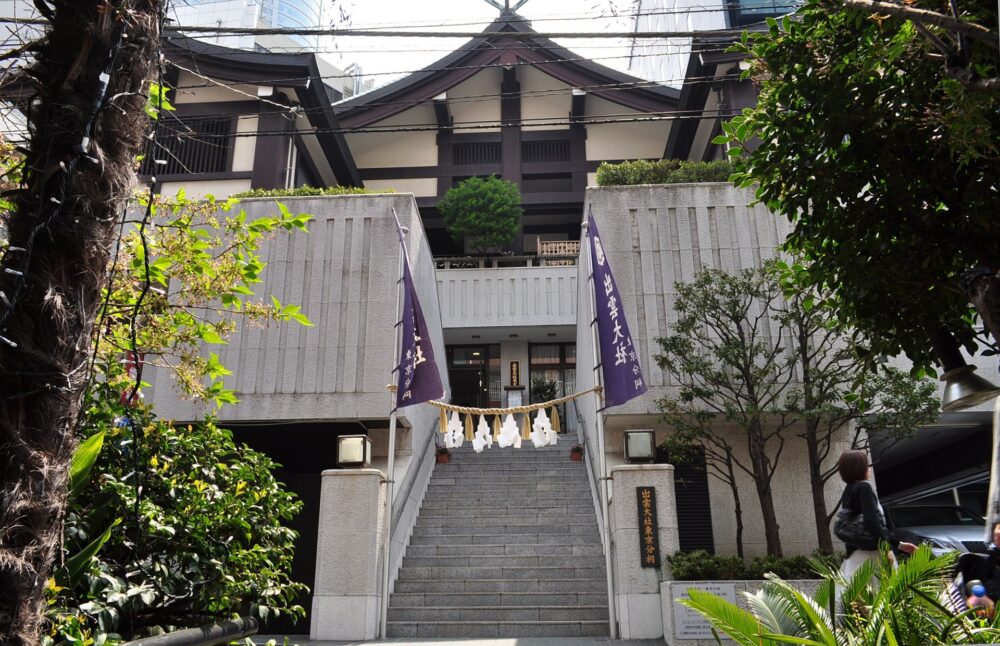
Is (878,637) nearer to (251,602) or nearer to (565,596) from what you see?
(251,602)

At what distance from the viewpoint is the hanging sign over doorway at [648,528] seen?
8631mm

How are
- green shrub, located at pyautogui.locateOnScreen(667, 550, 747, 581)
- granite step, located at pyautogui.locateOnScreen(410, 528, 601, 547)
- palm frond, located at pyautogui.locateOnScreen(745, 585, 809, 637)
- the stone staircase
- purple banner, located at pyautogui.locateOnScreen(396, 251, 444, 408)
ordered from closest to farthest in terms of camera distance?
palm frond, located at pyautogui.locateOnScreen(745, 585, 809, 637) < green shrub, located at pyautogui.locateOnScreen(667, 550, 747, 581) < the stone staircase < purple banner, located at pyautogui.locateOnScreen(396, 251, 444, 408) < granite step, located at pyautogui.locateOnScreen(410, 528, 601, 547)

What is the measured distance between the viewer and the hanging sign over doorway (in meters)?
8.63

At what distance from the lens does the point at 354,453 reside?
952 centimetres

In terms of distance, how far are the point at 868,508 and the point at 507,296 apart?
13.7 metres

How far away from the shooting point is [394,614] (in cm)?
905

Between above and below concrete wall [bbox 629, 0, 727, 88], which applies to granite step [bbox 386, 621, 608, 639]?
below

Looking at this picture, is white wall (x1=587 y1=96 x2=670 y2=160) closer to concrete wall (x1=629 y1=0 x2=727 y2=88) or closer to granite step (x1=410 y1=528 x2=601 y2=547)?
concrete wall (x1=629 y1=0 x2=727 y2=88)

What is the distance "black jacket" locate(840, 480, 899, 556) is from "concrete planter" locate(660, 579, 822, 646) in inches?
96.5

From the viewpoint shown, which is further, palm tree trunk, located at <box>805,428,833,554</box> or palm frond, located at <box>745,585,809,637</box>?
palm tree trunk, located at <box>805,428,833,554</box>

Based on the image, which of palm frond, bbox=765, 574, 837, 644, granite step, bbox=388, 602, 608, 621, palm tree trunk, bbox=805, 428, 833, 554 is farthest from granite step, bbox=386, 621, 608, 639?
palm frond, bbox=765, 574, 837, 644

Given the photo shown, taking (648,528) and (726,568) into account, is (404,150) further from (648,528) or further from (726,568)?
(726,568)

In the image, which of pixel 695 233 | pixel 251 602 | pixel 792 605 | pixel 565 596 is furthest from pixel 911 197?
pixel 695 233

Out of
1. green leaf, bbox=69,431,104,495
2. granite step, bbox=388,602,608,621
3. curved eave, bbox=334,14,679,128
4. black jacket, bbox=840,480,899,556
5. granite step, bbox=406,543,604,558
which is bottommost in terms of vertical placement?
granite step, bbox=388,602,608,621
